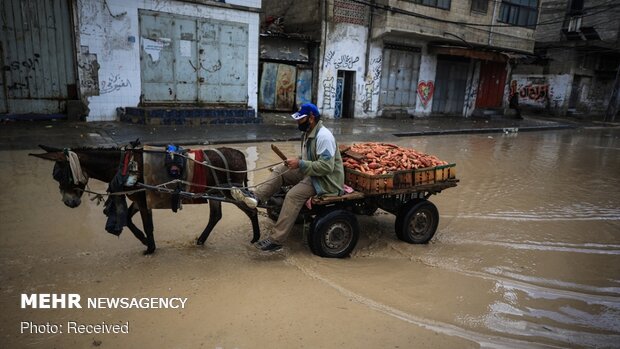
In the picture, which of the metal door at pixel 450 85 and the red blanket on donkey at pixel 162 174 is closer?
the red blanket on donkey at pixel 162 174

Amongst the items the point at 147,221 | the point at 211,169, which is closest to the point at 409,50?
the point at 211,169

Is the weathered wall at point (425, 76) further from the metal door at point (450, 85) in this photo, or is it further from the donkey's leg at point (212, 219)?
the donkey's leg at point (212, 219)

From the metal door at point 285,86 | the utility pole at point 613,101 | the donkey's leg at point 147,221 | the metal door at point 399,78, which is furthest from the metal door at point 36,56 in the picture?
the utility pole at point 613,101

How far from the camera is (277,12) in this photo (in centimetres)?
2056

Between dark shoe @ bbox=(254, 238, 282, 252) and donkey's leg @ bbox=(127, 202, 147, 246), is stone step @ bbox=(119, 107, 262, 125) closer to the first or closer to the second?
donkey's leg @ bbox=(127, 202, 147, 246)

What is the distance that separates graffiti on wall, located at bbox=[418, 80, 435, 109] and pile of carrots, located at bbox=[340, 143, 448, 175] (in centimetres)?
1679

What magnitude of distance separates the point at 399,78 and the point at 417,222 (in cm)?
1619

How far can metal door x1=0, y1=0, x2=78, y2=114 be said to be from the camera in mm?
11133

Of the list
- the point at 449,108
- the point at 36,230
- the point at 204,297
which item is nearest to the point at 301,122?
the point at 204,297

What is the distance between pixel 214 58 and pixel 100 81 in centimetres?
375

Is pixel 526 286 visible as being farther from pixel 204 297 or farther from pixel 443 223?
pixel 204 297

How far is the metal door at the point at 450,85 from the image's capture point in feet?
71.6

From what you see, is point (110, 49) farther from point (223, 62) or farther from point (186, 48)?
point (223, 62)

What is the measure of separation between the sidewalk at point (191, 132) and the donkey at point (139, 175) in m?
5.77
